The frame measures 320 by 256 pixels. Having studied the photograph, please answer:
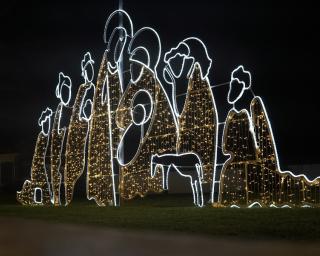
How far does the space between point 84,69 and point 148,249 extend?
1442 cm

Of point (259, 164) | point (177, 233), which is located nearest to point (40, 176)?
point (259, 164)

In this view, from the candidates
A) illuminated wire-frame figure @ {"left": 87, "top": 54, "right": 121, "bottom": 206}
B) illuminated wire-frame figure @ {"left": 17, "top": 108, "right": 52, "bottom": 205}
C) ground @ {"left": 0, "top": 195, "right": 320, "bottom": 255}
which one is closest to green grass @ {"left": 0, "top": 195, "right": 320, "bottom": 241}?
ground @ {"left": 0, "top": 195, "right": 320, "bottom": 255}

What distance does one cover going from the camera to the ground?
857cm

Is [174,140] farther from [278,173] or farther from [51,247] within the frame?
[51,247]

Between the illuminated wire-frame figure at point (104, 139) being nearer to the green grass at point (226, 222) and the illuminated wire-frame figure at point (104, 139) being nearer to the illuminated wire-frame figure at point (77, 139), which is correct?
the illuminated wire-frame figure at point (77, 139)

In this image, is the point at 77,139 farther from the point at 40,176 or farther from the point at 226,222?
the point at 226,222

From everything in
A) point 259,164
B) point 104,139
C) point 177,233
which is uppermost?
point 104,139

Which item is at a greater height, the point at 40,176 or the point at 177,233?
the point at 40,176

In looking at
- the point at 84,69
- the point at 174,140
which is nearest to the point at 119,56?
the point at 84,69

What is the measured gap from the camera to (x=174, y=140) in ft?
58.2

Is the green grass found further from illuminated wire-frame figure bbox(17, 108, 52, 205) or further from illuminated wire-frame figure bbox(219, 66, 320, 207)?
illuminated wire-frame figure bbox(17, 108, 52, 205)

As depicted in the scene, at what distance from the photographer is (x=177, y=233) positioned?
10531mm

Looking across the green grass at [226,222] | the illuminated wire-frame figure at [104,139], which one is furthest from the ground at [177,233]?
the illuminated wire-frame figure at [104,139]

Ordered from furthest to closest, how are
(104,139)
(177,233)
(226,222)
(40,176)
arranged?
1. (40,176)
2. (104,139)
3. (226,222)
4. (177,233)
